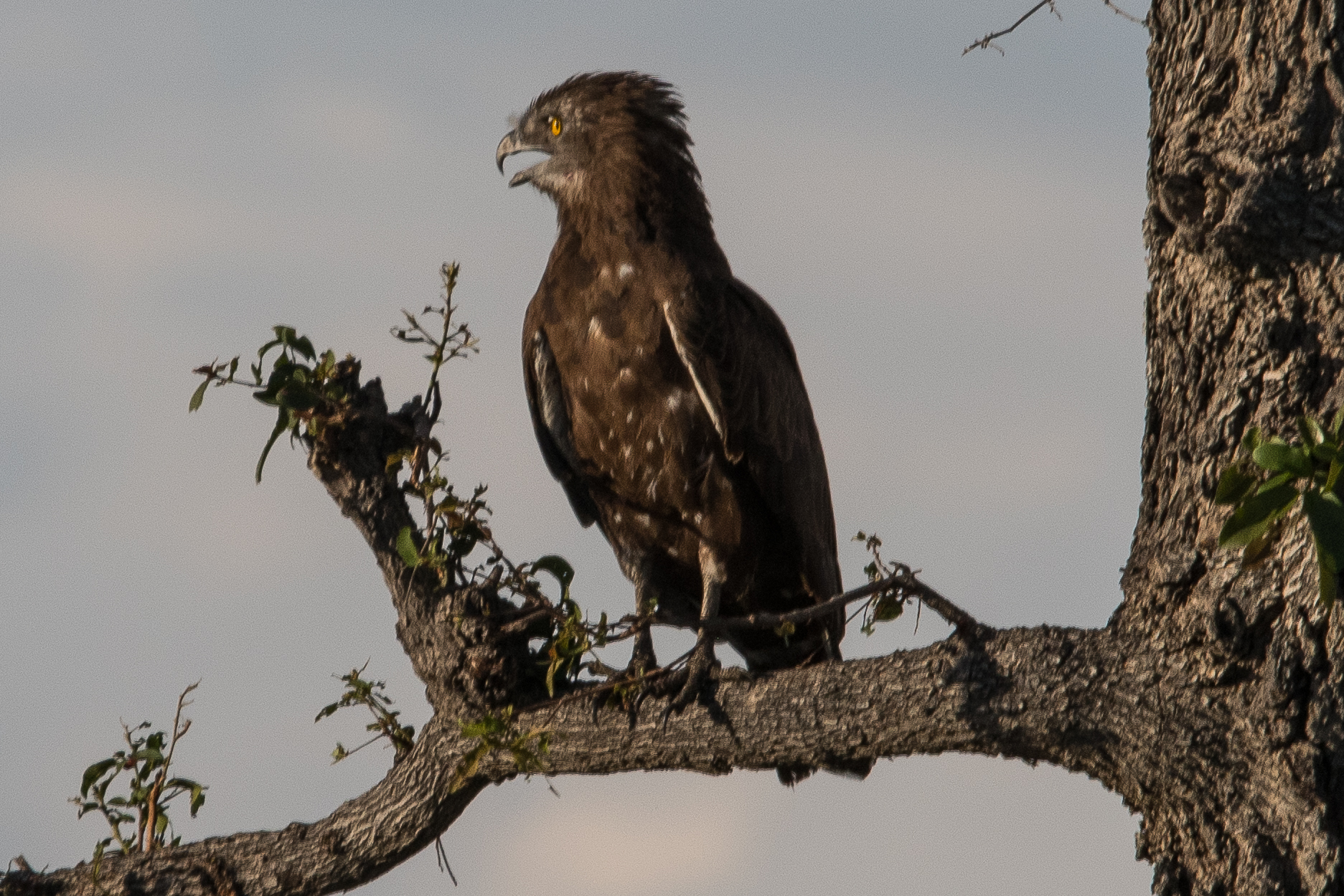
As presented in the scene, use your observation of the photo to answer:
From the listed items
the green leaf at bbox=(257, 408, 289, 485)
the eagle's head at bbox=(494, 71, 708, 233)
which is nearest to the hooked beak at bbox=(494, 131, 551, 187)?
the eagle's head at bbox=(494, 71, 708, 233)

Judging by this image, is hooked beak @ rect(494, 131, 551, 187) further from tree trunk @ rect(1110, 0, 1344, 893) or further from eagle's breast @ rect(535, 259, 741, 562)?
tree trunk @ rect(1110, 0, 1344, 893)

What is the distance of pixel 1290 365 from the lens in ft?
10.2

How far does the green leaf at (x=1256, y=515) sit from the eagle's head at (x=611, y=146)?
121 inches

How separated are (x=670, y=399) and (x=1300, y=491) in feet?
8.50

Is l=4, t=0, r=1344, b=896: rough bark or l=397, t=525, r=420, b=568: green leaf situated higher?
l=397, t=525, r=420, b=568: green leaf

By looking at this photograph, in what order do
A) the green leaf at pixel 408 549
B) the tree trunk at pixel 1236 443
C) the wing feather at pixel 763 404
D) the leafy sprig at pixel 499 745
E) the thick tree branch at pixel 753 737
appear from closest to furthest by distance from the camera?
the tree trunk at pixel 1236 443 < the thick tree branch at pixel 753 737 < the leafy sprig at pixel 499 745 < the green leaf at pixel 408 549 < the wing feather at pixel 763 404

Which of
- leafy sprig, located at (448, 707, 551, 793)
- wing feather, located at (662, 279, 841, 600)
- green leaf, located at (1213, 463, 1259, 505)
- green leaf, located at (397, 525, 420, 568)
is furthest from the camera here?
wing feather, located at (662, 279, 841, 600)

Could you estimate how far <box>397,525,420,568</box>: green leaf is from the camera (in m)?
4.02

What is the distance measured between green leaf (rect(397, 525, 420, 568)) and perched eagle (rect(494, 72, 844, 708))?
48.4 inches

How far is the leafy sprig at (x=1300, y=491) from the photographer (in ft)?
8.76

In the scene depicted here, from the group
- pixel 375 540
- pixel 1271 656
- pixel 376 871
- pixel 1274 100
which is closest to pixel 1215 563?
pixel 1271 656

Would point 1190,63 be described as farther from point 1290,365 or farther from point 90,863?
point 90,863

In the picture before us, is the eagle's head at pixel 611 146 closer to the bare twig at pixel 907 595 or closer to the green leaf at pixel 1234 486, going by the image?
the bare twig at pixel 907 595

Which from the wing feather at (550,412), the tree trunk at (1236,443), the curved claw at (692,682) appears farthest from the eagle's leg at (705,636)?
the tree trunk at (1236,443)
